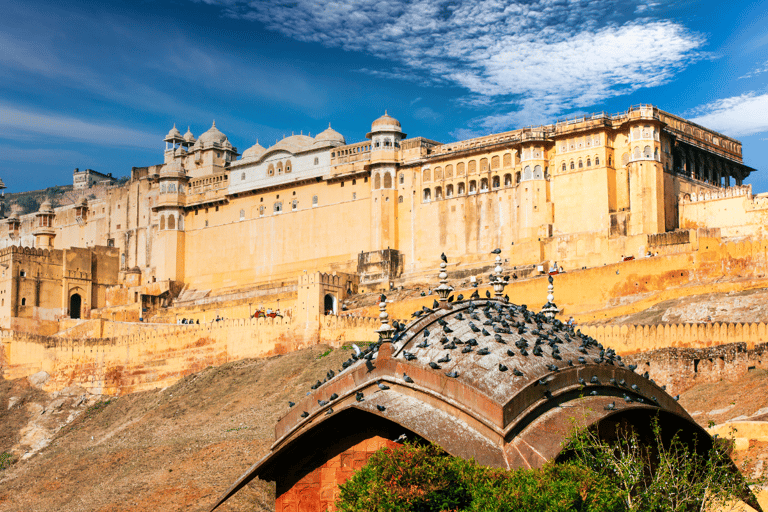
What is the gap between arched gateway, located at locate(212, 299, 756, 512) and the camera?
11.0 meters

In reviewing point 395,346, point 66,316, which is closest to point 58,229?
point 66,316

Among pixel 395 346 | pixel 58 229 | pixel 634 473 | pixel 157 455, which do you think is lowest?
pixel 157 455

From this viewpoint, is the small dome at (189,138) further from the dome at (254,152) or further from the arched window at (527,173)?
the arched window at (527,173)

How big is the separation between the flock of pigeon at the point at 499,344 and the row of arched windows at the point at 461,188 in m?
35.4

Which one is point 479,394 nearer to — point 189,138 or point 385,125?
point 385,125

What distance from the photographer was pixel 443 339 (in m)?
12.1

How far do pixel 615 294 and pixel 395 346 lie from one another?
25839 millimetres

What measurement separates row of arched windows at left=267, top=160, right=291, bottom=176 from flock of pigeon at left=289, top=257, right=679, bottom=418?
44775mm

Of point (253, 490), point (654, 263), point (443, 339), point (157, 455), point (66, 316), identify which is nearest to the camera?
point (443, 339)

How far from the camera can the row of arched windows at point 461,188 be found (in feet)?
159

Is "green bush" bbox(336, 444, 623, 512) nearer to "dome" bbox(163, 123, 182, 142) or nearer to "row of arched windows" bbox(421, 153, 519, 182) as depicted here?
"row of arched windows" bbox(421, 153, 519, 182)

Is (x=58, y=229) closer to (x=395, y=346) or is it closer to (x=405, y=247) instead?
(x=405, y=247)

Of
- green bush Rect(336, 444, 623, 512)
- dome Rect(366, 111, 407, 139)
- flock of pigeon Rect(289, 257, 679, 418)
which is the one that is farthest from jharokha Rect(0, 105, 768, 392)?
green bush Rect(336, 444, 623, 512)

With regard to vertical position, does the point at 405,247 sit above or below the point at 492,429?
above
